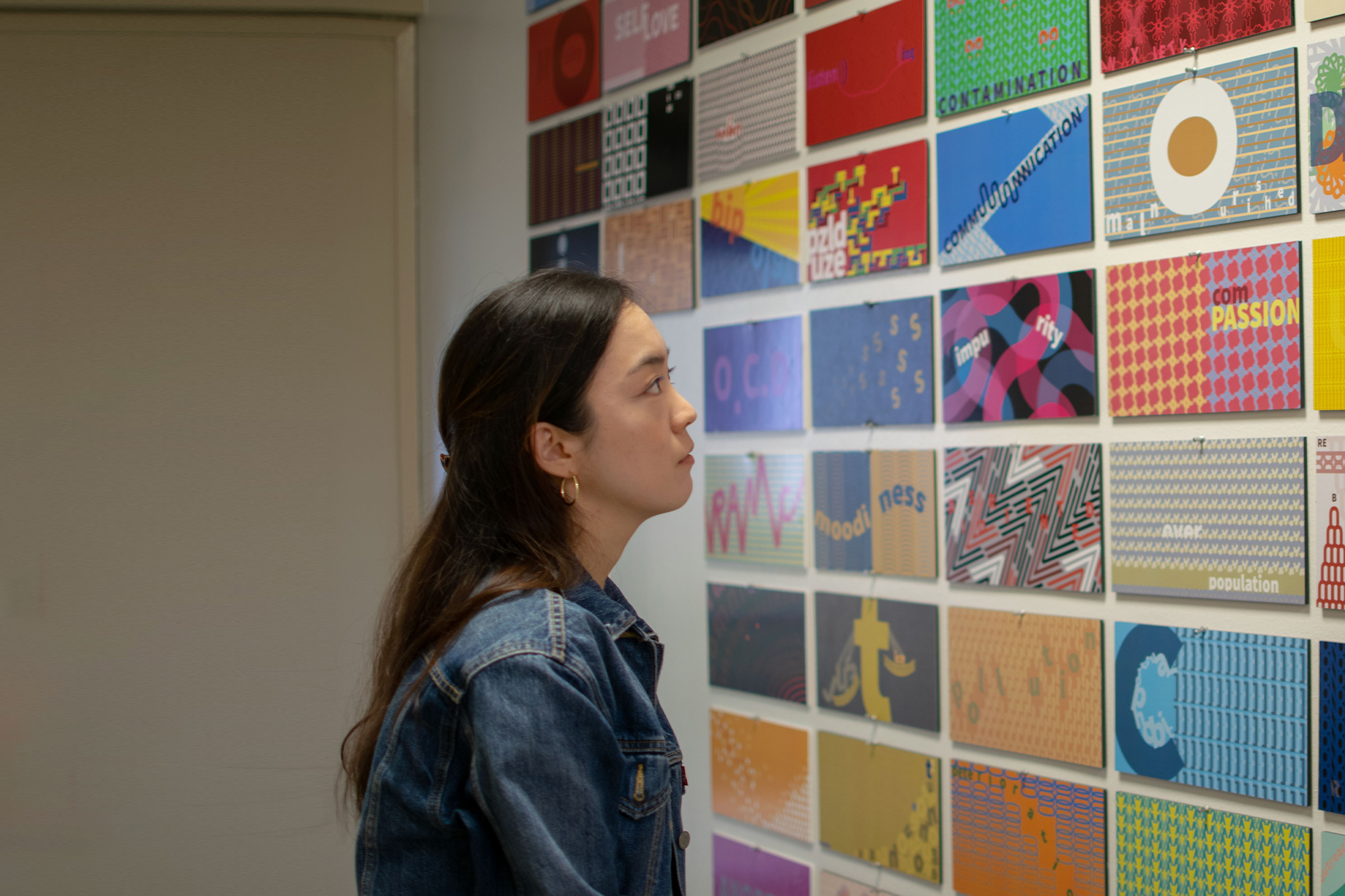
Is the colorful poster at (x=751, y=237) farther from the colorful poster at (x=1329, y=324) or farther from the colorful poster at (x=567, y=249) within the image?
the colorful poster at (x=1329, y=324)

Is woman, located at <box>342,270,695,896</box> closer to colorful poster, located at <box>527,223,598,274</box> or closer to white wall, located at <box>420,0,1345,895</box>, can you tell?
white wall, located at <box>420,0,1345,895</box>

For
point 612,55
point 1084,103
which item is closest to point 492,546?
point 1084,103

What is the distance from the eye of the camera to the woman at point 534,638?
3.13 ft

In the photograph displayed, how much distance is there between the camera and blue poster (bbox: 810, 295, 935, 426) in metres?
1.88

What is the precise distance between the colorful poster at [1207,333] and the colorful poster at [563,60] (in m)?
1.41

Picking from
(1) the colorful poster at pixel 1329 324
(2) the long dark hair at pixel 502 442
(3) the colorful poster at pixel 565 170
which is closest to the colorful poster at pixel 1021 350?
(1) the colorful poster at pixel 1329 324

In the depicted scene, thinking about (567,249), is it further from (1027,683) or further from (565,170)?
(1027,683)

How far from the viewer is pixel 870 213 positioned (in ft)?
6.45

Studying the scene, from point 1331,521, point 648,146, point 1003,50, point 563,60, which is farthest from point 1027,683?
point 563,60

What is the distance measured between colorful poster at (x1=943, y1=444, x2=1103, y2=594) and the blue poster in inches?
5.4

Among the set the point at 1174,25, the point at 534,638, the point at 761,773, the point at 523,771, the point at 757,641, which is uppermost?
the point at 1174,25

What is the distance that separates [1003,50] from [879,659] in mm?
1026

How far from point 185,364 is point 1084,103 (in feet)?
7.96

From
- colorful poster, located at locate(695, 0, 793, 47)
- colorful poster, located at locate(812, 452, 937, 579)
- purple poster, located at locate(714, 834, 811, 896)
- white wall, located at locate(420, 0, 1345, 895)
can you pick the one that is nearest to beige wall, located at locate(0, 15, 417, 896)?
white wall, located at locate(420, 0, 1345, 895)
